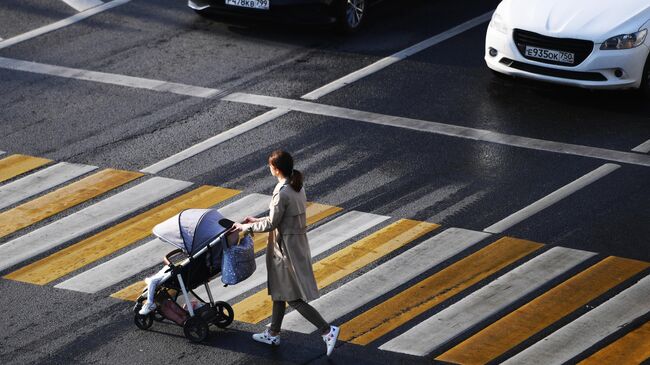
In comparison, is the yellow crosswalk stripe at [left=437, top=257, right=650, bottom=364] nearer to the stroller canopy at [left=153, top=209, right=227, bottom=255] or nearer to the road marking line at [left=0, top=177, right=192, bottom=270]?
the stroller canopy at [left=153, top=209, right=227, bottom=255]

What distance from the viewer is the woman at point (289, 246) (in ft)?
34.7

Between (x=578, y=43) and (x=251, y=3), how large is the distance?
4.56m

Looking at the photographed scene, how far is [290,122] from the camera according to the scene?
Answer: 15781 millimetres

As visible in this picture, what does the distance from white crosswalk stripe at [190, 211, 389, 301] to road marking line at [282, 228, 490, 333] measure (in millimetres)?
634

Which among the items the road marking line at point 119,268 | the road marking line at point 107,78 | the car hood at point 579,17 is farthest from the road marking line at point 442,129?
the road marking line at point 119,268

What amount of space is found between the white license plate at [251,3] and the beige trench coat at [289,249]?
26.1 ft

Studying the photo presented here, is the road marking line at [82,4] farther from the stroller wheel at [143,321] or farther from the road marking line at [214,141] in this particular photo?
the stroller wheel at [143,321]

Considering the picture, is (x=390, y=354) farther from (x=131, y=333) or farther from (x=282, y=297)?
(x=131, y=333)

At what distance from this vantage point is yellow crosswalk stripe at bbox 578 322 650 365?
10695mm

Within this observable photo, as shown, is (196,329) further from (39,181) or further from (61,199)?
(39,181)

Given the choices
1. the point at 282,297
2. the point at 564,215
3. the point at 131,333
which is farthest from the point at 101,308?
the point at 564,215

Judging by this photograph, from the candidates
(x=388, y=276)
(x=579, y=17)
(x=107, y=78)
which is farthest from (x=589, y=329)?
(x=107, y=78)

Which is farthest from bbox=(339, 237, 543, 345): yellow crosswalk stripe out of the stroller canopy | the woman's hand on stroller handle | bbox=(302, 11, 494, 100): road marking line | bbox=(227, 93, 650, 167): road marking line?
bbox=(302, 11, 494, 100): road marking line

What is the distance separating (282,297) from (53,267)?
110 inches
